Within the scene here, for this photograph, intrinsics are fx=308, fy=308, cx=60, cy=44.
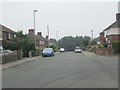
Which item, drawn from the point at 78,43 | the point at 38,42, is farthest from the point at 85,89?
the point at 78,43

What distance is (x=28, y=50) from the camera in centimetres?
5088

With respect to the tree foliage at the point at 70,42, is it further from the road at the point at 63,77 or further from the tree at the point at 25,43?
the road at the point at 63,77

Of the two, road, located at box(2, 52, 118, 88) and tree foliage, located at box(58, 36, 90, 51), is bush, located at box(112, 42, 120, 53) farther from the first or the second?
tree foliage, located at box(58, 36, 90, 51)

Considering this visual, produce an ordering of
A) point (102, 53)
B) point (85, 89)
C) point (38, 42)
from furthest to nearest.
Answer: point (38, 42) < point (102, 53) < point (85, 89)

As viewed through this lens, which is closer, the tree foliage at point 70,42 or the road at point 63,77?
the road at point 63,77

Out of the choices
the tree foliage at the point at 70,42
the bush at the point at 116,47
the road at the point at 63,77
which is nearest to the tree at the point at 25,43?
the bush at the point at 116,47

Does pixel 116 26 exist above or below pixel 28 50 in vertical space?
above

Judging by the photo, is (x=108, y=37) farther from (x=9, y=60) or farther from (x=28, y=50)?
(x=9, y=60)

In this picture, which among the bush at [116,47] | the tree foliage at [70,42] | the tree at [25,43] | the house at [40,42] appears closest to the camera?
the bush at [116,47]

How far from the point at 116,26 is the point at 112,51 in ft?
49.8

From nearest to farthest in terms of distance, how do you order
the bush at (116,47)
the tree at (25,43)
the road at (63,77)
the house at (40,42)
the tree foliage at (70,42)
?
the road at (63,77) < the bush at (116,47) < the tree at (25,43) < the house at (40,42) < the tree foliage at (70,42)

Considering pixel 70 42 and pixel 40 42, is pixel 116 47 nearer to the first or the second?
pixel 40 42

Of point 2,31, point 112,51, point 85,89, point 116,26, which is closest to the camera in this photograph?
point 85,89

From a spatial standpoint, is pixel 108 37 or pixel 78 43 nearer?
pixel 108 37
